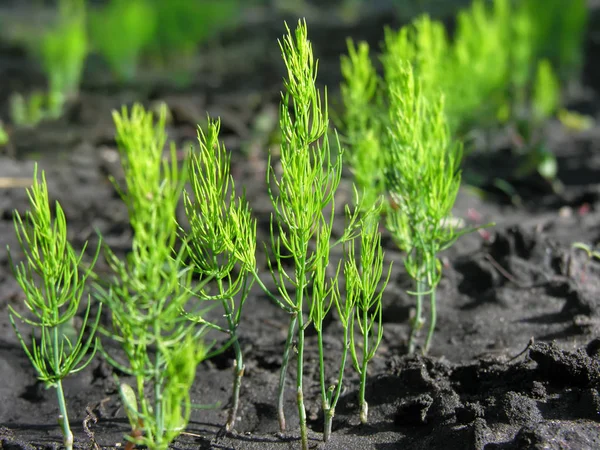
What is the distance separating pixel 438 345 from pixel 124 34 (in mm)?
4039

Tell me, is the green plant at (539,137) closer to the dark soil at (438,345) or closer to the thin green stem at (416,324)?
the dark soil at (438,345)

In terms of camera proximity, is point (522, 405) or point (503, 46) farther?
point (503, 46)

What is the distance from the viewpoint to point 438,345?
2537 mm

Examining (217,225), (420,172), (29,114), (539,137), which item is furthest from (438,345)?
(29,114)

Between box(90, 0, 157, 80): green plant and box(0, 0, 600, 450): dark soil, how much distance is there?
1.30 meters

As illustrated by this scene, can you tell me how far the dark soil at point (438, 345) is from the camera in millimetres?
2018

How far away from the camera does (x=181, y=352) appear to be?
5.23 ft

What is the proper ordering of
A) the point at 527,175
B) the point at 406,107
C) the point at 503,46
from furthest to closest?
the point at 503,46, the point at 527,175, the point at 406,107

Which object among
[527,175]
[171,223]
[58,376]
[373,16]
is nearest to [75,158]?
[527,175]

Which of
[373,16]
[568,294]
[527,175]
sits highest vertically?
[373,16]

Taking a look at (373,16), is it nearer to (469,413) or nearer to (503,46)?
(503,46)

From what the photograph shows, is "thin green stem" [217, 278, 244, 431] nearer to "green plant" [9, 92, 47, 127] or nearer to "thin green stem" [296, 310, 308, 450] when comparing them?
"thin green stem" [296, 310, 308, 450]

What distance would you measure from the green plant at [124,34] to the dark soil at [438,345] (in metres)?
1.30

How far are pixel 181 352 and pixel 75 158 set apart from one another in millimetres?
3071
